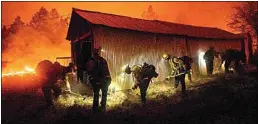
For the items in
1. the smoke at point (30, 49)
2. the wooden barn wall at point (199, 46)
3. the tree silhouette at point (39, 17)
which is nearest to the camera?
the wooden barn wall at point (199, 46)

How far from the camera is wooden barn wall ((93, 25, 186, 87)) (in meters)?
14.7

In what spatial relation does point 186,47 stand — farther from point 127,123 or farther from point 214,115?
point 127,123

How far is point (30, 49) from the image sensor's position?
1806 inches

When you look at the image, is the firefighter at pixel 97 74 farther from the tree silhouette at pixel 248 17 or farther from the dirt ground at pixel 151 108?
the tree silhouette at pixel 248 17

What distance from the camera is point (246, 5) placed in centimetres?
3144

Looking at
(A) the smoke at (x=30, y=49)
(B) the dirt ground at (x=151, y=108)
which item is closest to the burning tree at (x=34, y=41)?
(A) the smoke at (x=30, y=49)

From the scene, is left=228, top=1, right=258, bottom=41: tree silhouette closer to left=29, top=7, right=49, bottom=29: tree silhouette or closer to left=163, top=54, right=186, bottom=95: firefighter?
left=163, top=54, right=186, bottom=95: firefighter

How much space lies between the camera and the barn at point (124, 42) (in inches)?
581

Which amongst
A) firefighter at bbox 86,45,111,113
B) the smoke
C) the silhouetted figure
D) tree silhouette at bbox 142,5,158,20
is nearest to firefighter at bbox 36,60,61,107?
the silhouetted figure

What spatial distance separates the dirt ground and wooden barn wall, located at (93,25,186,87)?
6.29 feet

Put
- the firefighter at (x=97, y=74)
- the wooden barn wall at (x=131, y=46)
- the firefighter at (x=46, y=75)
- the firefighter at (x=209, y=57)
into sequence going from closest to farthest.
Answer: the firefighter at (x=97, y=74) < the firefighter at (x=46, y=75) < the wooden barn wall at (x=131, y=46) < the firefighter at (x=209, y=57)

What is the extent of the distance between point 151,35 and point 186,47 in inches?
146

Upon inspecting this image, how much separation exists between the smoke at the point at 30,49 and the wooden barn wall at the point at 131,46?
21110 mm

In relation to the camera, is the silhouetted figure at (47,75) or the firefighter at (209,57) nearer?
the silhouetted figure at (47,75)
